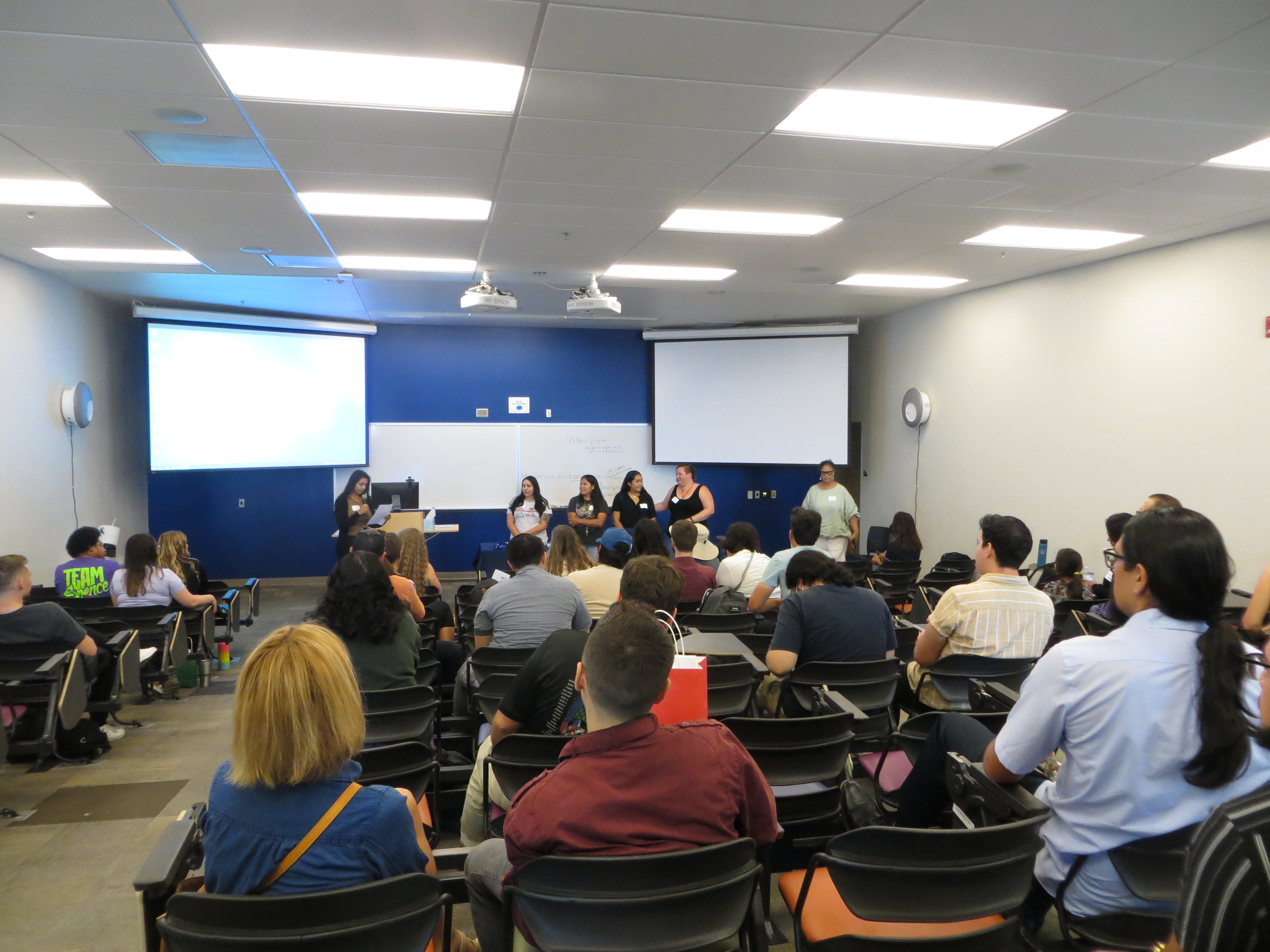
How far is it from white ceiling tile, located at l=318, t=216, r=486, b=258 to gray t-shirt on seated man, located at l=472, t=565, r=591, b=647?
2.86 meters

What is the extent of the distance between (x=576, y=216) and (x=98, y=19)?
298 centimetres

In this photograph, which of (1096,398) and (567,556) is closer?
(567,556)

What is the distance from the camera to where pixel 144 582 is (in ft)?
17.9

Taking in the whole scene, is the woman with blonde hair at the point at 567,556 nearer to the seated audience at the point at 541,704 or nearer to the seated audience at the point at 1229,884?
the seated audience at the point at 541,704

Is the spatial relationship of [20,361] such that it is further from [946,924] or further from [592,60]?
[946,924]

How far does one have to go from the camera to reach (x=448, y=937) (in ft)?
6.16

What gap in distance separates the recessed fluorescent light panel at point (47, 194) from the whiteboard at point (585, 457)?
6.37 metres

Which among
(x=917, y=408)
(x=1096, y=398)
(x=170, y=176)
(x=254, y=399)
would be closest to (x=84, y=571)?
(x=170, y=176)

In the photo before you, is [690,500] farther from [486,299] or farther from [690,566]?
[690,566]

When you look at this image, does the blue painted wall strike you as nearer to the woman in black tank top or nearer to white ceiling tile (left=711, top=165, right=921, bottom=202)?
the woman in black tank top

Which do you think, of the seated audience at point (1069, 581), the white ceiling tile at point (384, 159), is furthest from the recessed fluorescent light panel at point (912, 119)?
the seated audience at point (1069, 581)

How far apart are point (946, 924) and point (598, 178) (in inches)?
153

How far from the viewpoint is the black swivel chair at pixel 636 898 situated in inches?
60.7

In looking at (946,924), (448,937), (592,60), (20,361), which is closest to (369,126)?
(592,60)
